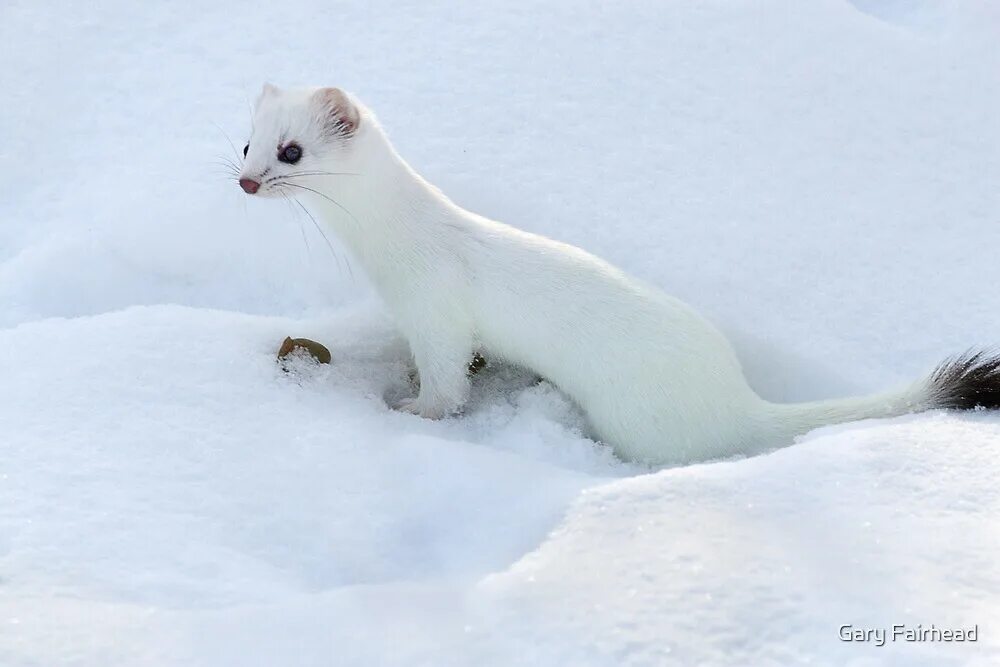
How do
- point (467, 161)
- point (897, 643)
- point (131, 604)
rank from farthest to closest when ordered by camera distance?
point (467, 161) → point (131, 604) → point (897, 643)

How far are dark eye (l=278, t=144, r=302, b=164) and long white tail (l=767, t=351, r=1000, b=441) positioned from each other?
110 cm

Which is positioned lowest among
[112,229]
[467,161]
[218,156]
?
[112,229]

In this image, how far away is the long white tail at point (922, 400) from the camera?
5.74ft

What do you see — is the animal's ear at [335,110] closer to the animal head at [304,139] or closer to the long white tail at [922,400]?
the animal head at [304,139]

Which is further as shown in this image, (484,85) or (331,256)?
(484,85)

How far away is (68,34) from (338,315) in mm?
1615

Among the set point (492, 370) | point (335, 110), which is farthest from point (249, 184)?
point (492, 370)

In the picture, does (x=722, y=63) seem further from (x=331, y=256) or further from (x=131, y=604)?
(x=131, y=604)

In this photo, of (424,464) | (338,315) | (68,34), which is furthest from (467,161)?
(68,34)

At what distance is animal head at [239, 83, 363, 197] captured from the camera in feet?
6.70

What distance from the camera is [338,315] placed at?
2344 mm

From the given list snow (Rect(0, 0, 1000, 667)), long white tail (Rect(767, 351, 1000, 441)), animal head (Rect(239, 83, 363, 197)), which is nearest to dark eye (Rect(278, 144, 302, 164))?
animal head (Rect(239, 83, 363, 197))

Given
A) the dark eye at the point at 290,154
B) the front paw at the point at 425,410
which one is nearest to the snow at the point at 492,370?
the front paw at the point at 425,410

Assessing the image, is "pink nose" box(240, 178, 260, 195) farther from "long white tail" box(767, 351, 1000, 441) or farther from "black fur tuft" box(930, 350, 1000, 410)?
"black fur tuft" box(930, 350, 1000, 410)
